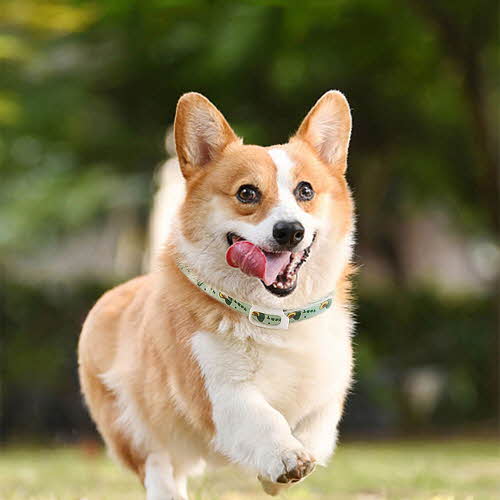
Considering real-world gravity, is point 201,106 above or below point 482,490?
above

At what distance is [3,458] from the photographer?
9844 millimetres

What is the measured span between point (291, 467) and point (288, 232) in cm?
88

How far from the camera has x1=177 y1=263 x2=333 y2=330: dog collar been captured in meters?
3.67

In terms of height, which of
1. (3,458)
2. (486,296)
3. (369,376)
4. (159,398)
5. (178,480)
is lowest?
(3,458)

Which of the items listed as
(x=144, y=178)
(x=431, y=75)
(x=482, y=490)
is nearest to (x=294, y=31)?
(x=431, y=75)

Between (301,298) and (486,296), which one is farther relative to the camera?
(486,296)

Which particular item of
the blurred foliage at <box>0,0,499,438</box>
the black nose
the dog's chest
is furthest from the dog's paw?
the blurred foliage at <box>0,0,499,438</box>

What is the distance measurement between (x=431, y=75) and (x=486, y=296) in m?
4.06

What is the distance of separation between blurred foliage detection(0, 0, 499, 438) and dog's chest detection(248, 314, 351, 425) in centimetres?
574

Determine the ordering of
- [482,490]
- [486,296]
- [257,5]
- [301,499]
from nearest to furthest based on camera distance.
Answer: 1. [301,499]
2. [482,490]
3. [257,5]
4. [486,296]

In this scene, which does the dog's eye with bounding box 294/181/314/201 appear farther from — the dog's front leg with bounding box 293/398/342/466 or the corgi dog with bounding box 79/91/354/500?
the dog's front leg with bounding box 293/398/342/466

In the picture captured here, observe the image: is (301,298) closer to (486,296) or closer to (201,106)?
(201,106)

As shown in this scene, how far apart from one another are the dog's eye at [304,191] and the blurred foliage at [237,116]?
18.0ft

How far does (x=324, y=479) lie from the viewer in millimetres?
6531
